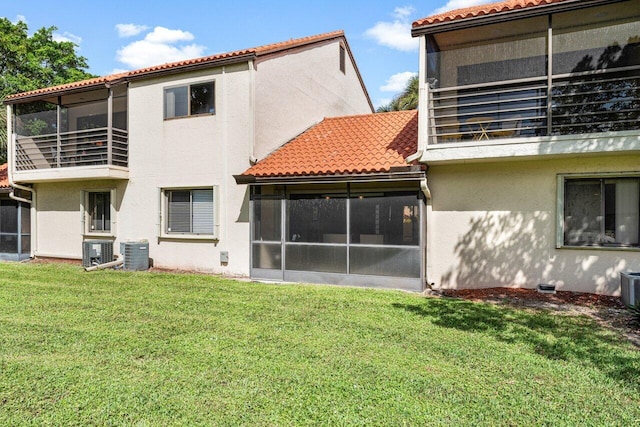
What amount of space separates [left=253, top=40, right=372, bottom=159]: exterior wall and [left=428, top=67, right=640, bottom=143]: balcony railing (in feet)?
18.1

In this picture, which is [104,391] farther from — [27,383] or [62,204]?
[62,204]

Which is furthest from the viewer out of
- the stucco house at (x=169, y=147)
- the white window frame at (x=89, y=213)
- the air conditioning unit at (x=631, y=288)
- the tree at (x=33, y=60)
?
the tree at (x=33, y=60)

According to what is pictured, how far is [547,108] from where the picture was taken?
884cm

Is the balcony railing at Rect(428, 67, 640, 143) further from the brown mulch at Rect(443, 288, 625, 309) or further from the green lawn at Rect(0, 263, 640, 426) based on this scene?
the green lawn at Rect(0, 263, 640, 426)

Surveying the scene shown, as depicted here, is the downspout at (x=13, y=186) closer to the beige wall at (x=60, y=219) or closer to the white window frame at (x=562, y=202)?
the beige wall at (x=60, y=219)

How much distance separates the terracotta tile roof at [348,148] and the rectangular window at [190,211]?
226 cm

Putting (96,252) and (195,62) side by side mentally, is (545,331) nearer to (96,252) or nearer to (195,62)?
(195,62)

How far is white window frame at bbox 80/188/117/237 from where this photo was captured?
1427cm

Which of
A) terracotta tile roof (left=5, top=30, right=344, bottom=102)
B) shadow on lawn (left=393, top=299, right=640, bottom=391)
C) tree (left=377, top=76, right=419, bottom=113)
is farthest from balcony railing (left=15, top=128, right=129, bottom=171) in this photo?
tree (left=377, top=76, right=419, bottom=113)

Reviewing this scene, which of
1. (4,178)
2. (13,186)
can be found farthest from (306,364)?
(4,178)

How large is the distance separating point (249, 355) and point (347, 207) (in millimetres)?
5945

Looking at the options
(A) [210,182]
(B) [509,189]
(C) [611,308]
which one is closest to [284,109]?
(A) [210,182]

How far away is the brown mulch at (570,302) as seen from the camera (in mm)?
7014

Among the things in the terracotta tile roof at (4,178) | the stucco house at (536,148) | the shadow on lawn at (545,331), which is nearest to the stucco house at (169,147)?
the terracotta tile roof at (4,178)
